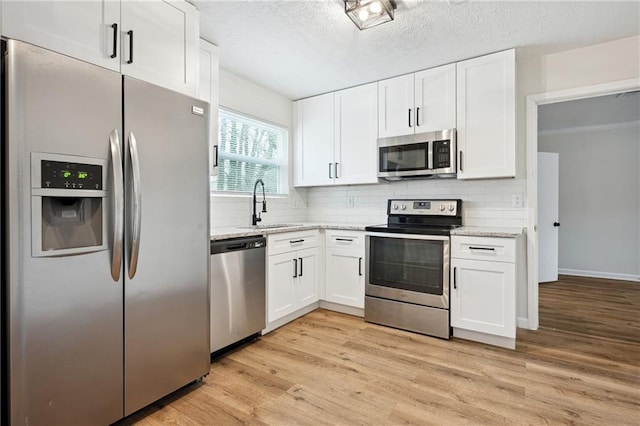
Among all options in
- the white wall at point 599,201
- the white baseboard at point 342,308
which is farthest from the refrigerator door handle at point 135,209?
the white wall at point 599,201

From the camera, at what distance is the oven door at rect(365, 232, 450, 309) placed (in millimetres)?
2730

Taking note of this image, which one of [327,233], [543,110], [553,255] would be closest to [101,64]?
[327,233]

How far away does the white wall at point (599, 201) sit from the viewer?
4812mm

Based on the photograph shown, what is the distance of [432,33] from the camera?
8.02 feet

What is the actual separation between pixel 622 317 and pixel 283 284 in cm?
336

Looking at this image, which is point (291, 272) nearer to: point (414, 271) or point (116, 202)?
point (414, 271)

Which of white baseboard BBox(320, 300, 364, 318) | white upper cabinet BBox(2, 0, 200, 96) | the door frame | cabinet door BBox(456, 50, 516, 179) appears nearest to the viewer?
white upper cabinet BBox(2, 0, 200, 96)

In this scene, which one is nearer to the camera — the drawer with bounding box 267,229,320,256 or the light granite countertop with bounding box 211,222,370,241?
the light granite countertop with bounding box 211,222,370,241

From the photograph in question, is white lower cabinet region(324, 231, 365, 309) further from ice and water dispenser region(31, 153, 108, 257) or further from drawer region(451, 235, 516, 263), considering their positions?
ice and water dispenser region(31, 153, 108, 257)

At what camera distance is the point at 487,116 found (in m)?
2.80

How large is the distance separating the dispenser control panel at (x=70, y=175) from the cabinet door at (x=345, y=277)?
7.43 ft

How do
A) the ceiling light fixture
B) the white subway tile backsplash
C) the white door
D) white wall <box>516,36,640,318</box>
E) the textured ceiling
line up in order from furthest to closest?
the white door
the white subway tile backsplash
white wall <box>516,36,640,318</box>
the textured ceiling
the ceiling light fixture

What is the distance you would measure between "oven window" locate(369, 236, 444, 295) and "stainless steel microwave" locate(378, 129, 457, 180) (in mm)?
695

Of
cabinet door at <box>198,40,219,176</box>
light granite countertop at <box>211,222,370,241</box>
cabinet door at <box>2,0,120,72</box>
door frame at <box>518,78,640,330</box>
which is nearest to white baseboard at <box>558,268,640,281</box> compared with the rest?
door frame at <box>518,78,640,330</box>
